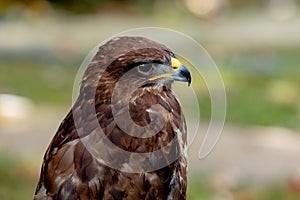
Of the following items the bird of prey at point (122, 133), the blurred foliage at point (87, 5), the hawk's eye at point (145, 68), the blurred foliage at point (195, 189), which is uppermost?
the hawk's eye at point (145, 68)

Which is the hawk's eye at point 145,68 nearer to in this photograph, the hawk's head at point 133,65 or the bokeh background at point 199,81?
the hawk's head at point 133,65

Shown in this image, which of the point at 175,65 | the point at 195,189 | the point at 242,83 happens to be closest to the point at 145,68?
the point at 175,65

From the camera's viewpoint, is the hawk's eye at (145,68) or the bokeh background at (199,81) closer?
the hawk's eye at (145,68)

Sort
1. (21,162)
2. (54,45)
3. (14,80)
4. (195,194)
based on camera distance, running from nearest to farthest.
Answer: (195,194)
(21,162)
(14,80)
(54,45)

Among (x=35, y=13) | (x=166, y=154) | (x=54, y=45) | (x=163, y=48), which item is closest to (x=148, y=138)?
(x=166, y=154)

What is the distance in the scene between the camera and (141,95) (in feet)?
11.7

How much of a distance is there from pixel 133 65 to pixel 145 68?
5 cm

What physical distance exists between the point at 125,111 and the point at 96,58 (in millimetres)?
217

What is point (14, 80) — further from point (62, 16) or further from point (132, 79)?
point (132, 79)

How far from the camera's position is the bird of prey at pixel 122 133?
3.45 metres

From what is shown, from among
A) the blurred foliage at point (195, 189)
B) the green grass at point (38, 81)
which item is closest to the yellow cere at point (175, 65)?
the blurred foliage at point (195, 189)

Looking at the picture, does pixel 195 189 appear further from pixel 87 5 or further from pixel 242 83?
pixel 87 5

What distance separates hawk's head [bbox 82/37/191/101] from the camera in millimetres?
3428

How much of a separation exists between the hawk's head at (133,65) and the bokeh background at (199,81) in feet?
10.4
